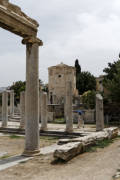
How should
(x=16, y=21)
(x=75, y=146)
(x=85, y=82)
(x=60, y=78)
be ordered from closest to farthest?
(x=16, y=21), (x=75, y=146), (x=60, y=78), (x=85, y=82)

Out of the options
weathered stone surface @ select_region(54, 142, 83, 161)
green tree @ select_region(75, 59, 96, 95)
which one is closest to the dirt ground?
weathered stone surface @ select_region(54, 142, 83, 161)

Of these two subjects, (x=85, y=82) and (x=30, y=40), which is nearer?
(x=30, y=40)

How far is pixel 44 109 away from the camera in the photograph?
61.0 ft

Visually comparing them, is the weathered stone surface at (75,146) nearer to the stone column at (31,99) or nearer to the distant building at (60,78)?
the stone column at (31,99)

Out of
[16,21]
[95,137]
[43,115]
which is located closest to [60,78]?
[43,115]

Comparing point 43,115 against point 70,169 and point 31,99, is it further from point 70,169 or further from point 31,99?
point 70,169

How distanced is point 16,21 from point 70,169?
575cm

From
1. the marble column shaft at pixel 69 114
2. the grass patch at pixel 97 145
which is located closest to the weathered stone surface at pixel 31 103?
the grass patch at pixel 97 145

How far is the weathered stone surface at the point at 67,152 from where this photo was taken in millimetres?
7816

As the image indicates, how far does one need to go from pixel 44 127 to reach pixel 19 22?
11268mm

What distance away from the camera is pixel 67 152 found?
26.1 feet

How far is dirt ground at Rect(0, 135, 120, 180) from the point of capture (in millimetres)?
6219

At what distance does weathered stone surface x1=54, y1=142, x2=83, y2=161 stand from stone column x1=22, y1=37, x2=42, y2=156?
1402mm

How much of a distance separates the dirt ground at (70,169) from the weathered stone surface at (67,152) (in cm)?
19
